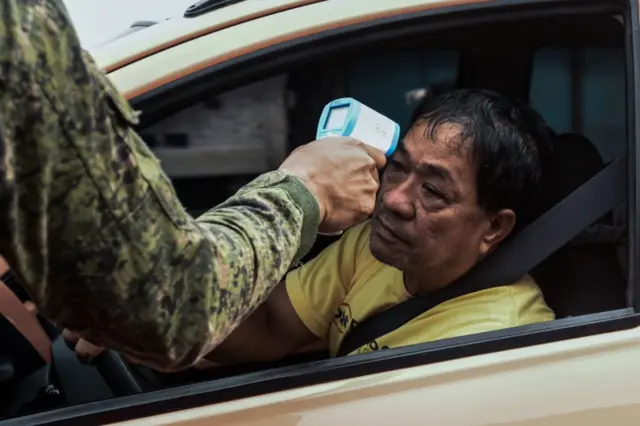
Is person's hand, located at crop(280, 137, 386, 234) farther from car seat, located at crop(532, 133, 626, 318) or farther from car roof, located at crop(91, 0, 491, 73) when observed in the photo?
car seat, located at crop(532, 133, 626, 318)

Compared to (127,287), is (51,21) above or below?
above

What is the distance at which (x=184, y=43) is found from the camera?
1.44 metres

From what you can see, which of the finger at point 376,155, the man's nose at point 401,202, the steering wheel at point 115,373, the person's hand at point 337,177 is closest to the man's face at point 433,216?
the man's nose at point 401,202

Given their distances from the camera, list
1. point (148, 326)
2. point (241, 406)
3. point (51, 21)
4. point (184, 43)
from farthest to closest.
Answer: point (184, 43)
point (241, 406)
point (148, 326)
point (51, 21)

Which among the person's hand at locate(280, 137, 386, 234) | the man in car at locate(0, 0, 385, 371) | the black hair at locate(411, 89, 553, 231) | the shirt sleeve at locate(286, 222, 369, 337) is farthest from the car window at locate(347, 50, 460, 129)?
the man in car at locate(0, 0, 385, 371)

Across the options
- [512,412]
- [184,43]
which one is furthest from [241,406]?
[184,43]

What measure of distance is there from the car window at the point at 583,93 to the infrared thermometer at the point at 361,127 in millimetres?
721

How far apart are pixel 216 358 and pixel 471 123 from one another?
0.76m

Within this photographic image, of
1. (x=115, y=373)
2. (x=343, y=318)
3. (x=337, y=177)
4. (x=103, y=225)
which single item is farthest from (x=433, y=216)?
(x=103, y=225)

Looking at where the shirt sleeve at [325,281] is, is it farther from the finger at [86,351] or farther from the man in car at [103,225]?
the man in car at [103,225]

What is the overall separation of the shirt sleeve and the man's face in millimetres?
219

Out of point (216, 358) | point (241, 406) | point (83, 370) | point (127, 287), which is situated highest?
point (127, 287)

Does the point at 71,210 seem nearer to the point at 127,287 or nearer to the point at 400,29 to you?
the point at 127,287

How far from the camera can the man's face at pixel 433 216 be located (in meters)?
1.65
